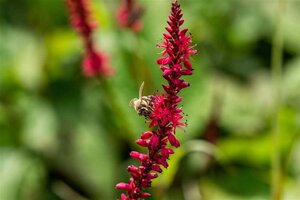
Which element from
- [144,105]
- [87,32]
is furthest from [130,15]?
[144,105]

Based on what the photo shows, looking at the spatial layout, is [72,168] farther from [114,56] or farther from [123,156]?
[114,56]

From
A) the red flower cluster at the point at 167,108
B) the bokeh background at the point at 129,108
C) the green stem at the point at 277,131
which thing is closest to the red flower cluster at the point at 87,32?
the bokeh background at the point at 129,108

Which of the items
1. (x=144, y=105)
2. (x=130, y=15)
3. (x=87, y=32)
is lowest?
(x=144, y=105)

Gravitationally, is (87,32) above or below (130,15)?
below

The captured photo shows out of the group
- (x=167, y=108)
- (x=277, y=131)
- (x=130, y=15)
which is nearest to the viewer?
(x=167, y=108)

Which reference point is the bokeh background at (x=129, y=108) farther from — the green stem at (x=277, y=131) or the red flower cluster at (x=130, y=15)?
the green stem at (x=277, y=131)

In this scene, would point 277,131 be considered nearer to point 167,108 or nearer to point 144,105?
point 144,105

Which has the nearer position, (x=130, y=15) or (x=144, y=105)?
(x=144, y=105)
